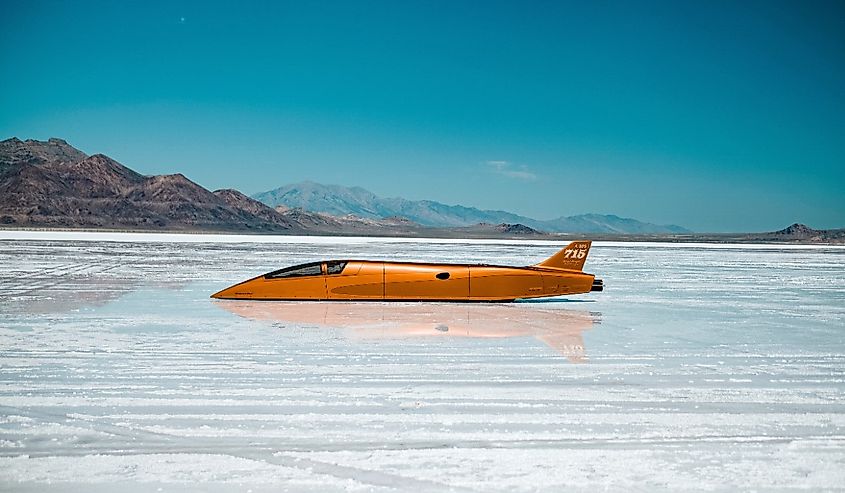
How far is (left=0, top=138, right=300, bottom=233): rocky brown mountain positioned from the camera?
147500 millimetres

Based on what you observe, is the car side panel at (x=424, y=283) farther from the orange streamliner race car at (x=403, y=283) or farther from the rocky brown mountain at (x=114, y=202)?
the rocky brown mountain at (x=114, y=202)

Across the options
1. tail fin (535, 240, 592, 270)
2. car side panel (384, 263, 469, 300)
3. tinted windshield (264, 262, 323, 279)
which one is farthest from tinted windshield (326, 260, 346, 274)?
tail fin (535, 240, 592, 270)

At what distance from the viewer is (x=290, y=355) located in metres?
8.19

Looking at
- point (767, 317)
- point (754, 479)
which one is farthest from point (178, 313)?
point (767, 317)

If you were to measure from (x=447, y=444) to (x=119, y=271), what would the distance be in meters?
17.9

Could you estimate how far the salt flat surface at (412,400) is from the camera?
15.2ft

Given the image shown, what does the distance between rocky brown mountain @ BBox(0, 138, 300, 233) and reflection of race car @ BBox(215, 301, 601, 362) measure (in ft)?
462

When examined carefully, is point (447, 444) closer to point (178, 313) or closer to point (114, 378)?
point (114, 378)

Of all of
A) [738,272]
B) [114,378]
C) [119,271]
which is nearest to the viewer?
[114,378]

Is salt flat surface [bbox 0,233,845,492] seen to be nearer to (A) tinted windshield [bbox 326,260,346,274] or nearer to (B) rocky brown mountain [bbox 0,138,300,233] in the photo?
(A) tinted windshield [bbox 326,260,346,274]

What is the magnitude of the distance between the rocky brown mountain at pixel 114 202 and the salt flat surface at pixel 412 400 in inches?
5636

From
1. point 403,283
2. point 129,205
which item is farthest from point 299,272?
point 129,205

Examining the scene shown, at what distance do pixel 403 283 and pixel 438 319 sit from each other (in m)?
2.08

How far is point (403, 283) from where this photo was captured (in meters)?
13.4
